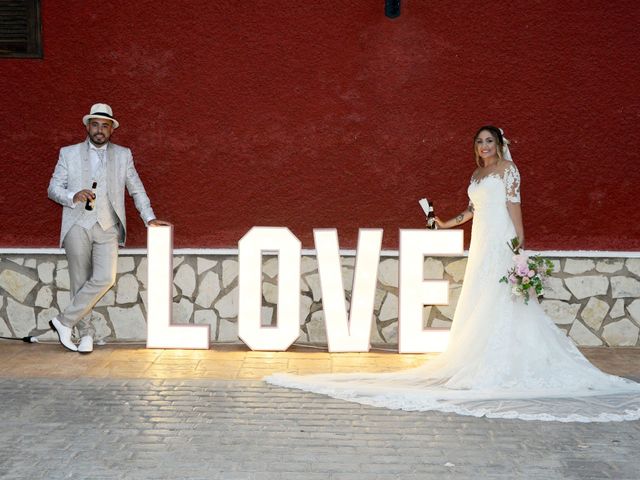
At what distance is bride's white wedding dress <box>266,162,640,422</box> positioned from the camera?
6391 mm

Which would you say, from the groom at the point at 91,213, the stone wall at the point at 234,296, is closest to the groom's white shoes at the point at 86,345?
the groom at the point at 91,213

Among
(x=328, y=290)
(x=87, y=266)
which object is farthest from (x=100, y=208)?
(x=328, y=290)

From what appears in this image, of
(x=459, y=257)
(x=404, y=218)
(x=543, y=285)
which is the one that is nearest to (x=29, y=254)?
(x=404, y=218)

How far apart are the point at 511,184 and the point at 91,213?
157 inches

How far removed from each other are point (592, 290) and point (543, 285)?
160 centimetres

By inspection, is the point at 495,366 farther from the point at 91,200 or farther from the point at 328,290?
the point at 91,200

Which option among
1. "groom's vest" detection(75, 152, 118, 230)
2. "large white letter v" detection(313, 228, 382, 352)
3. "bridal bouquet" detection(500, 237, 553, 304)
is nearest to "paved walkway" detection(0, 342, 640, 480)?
"large white letter v" detection(313, 228, 382, 352)

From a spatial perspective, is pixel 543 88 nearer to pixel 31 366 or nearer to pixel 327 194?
pixel 327 194

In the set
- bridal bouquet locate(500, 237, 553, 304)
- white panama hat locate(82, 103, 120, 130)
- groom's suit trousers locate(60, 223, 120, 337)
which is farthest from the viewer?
groom's suit trousers locate(60, 223, 120, 337)

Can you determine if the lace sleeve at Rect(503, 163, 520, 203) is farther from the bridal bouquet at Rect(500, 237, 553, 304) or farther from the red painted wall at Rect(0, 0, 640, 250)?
the red painted wall at Rect(0, 0, 640, 250)

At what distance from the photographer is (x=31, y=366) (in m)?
7.61

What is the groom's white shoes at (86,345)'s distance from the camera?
816cm

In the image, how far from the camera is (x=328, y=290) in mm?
8070

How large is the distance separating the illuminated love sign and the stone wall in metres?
0.51
